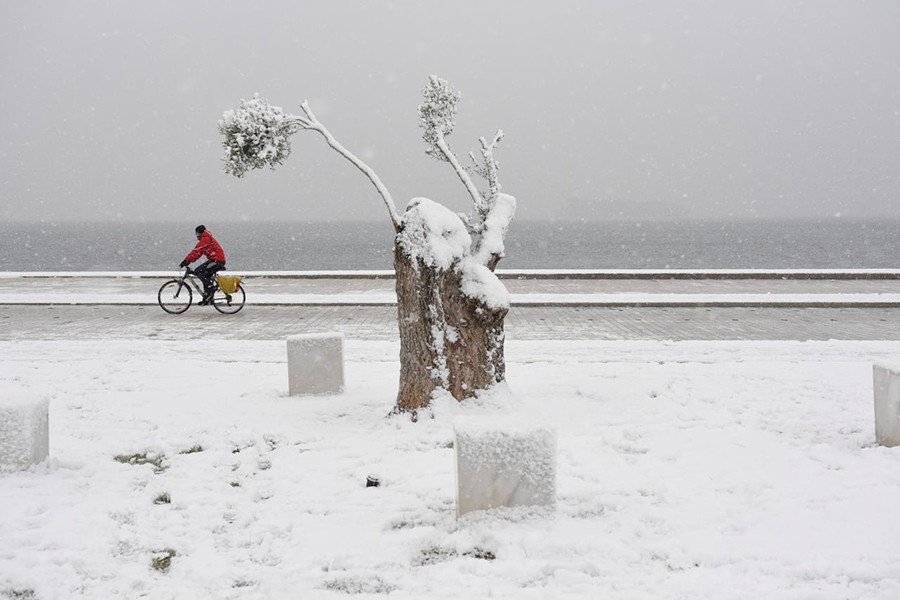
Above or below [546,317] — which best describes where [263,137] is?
above

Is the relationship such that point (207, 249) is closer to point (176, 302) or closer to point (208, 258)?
point (208, 258)

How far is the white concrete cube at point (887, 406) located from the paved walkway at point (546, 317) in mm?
6007

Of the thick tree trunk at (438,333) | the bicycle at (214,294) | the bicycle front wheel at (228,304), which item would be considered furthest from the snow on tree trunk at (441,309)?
the bicycle front wheel at (228,304)

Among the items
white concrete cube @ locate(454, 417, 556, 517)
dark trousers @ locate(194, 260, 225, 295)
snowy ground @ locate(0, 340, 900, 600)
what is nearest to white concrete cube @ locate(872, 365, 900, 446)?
snowy ground @ locate(0, 340, 900, 600)

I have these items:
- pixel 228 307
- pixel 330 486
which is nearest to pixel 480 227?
pixel 330 486

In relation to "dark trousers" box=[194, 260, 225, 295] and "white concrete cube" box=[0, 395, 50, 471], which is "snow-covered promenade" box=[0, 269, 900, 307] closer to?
"dark trousers" box=[194, 260, 225, 295]

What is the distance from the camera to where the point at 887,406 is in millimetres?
6098

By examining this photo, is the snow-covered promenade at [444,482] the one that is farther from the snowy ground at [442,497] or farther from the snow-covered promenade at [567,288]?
the snow-covered promenade at [567,288]

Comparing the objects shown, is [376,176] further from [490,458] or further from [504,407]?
[490,458]

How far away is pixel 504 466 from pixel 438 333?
2350mm

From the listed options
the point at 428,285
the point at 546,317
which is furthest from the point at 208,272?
the point at 428,285

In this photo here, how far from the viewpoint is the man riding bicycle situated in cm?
1580

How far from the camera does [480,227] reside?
7.81 meters

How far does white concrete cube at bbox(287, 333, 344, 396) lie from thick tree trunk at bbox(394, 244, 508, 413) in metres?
1.36
